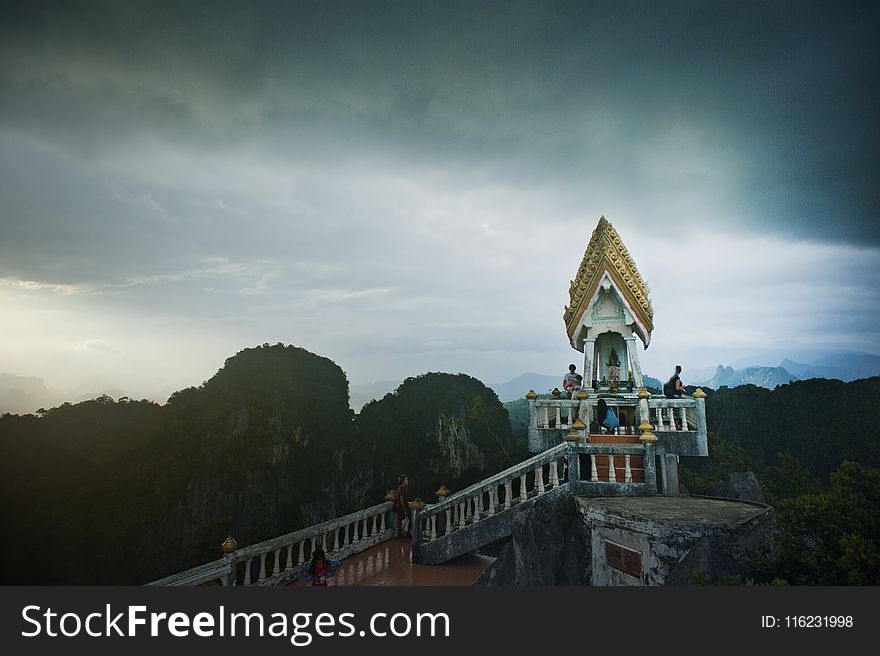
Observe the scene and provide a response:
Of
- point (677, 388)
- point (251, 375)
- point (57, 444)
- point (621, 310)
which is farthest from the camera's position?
point (251, 375)

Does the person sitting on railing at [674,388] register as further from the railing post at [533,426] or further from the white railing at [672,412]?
the railing post at [533,426]

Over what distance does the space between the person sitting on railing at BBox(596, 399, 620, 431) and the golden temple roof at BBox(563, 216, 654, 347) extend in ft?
6.80

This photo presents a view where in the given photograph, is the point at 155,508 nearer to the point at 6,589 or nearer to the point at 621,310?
the point at 6,589

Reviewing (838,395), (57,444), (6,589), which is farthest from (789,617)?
(57,444)

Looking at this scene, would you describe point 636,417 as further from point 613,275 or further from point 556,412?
point 613,275

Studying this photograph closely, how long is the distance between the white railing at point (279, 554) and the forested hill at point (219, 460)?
8.15 m

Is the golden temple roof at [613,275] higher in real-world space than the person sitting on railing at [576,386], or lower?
higher

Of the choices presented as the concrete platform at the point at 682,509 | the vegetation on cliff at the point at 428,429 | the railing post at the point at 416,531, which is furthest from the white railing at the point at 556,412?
the vegetation on cliff at the point at 428,429

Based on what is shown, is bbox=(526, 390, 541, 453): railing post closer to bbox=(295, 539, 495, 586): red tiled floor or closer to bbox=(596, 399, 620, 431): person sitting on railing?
bbox=(596, 399, 620, 431): person sitting on railing

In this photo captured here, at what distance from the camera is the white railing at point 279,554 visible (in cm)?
696

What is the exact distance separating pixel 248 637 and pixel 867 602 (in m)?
6.16

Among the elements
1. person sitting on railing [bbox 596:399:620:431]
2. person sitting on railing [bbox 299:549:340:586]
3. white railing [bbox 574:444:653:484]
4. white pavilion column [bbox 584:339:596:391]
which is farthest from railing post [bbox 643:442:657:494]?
person sitting on railing [bbox 299:549:340:586]

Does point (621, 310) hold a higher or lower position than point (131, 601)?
higher

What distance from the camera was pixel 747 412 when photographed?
85.0 ft
